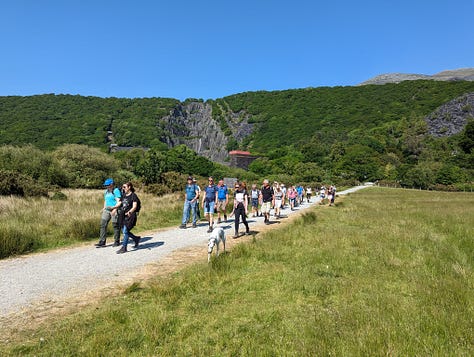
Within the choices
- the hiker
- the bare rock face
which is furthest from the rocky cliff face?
the hiker

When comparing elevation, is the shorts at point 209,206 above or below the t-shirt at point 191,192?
below

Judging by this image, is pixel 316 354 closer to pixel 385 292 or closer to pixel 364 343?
pixel 364 343

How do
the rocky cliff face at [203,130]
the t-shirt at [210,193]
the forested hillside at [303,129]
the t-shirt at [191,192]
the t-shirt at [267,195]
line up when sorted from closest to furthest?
1. the t-shirt at [210,193]
2. the t-shirt at [191,192]
3. the t-shirt at [267,195]
4. the forested hillside at [303,129]
5. the rocky cliff face at [203,130]

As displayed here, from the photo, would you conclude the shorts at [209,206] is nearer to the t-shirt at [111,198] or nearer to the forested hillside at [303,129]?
the t-shirt at [111,198]

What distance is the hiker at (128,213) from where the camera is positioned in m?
7.81

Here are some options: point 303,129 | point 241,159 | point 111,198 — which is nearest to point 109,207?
point 111,198

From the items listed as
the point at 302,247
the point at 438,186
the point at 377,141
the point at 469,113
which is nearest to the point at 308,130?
the point at 377,141

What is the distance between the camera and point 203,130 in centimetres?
18562

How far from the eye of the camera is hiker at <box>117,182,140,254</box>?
7.81 metres

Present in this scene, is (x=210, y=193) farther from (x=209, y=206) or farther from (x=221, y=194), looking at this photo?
(x=221, y=194)

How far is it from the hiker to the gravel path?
35 centimetres

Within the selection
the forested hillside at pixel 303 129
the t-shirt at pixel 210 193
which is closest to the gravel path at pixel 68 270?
the t-shirt at pixel 210 193

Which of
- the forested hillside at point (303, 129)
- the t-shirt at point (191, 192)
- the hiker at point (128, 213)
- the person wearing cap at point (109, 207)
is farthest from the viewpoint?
the forested hillside at point (303, 129)

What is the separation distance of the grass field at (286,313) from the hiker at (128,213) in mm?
2667
